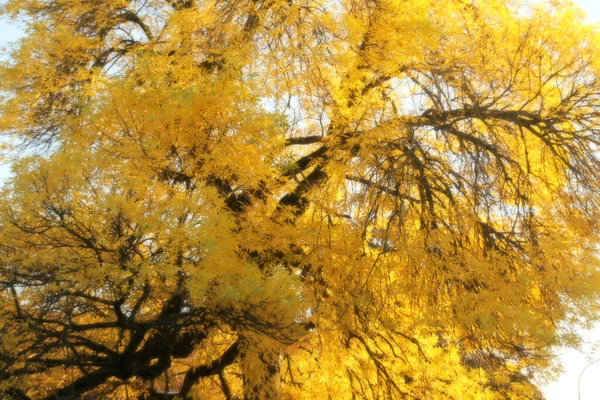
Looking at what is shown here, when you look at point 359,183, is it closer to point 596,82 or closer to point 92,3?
point 596,82

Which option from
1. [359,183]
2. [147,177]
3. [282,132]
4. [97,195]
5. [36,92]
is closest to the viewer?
[97,195]

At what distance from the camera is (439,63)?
7.14 m

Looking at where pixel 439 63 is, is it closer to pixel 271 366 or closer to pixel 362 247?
pixel 362 247

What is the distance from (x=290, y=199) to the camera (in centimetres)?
839

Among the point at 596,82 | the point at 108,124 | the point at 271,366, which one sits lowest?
the point at 271,366

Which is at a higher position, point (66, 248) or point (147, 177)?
point (147, 177)

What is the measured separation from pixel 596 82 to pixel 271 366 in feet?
16.5

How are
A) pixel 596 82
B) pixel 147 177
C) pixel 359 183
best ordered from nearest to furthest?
pixel 147 177 → pixel 596 82 → pixel 359 183

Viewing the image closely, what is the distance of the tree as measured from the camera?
5215 millimetres

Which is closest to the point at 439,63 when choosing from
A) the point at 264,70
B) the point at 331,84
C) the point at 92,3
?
the point at 331,84

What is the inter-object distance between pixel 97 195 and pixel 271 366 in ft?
11.1

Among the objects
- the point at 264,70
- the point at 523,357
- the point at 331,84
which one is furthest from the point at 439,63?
the point at 523,357

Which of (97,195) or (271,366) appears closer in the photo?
(97,195)

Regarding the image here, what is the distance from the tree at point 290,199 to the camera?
5.21 metres
